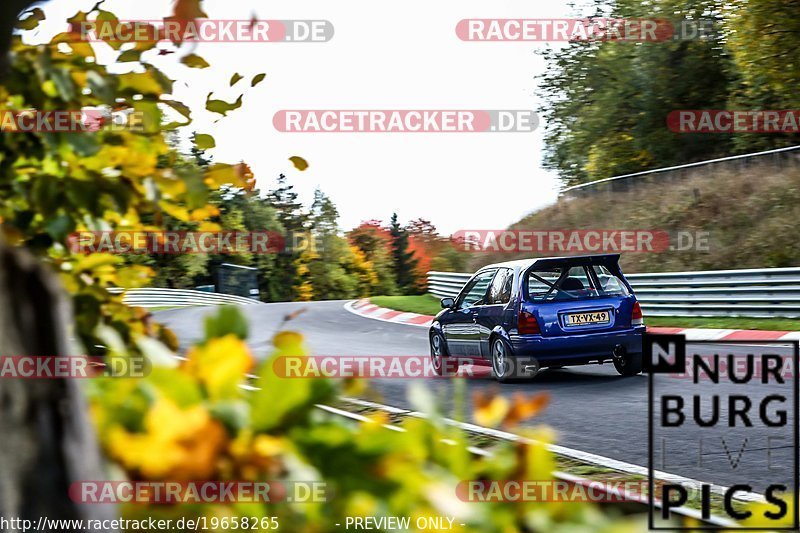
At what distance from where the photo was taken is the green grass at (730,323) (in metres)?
18.7

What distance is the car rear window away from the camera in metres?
12.1

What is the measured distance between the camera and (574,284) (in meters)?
12.2

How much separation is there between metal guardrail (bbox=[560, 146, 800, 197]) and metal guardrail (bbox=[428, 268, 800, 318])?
5.31 meters

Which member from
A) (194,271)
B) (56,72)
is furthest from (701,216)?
(194,271)

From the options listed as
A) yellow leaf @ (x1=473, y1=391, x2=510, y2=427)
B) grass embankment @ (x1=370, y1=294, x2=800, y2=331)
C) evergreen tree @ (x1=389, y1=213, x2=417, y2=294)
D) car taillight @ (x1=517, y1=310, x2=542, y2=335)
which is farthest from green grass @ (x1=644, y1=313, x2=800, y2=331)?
evergreen tree @ (x1=389, y1=213, x2=417, y2=294)

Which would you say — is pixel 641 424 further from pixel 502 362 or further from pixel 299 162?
pixel 299 162

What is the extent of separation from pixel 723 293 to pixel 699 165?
826 cm

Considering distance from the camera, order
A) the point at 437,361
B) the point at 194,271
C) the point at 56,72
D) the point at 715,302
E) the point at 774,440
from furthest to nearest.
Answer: the point at 194,271, the point at 715,302, the point at 437,361, the point at 774,440, the point at 56,72

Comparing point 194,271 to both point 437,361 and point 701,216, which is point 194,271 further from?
point 437,361

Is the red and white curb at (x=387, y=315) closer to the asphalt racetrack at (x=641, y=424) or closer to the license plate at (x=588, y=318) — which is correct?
the asphalt racetrack at (x=641, y=424)

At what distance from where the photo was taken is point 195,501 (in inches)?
59.4

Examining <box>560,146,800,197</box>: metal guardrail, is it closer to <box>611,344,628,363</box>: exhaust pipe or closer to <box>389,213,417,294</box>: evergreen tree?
<box>611,344,628,363</box>: exhaust pipe

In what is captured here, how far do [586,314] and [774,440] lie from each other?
4325mm

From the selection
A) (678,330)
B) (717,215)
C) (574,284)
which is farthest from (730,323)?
(574,284)
